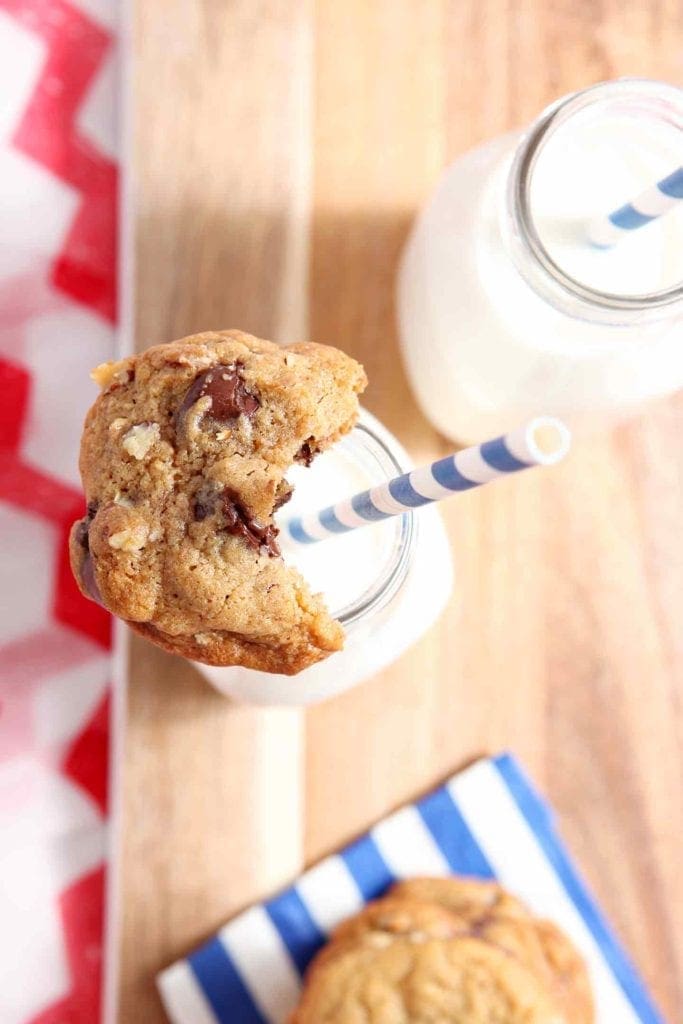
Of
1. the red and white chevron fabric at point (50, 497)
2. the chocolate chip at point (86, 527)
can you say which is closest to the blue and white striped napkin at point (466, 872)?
the red and white chevron fabric at point (50, 497)

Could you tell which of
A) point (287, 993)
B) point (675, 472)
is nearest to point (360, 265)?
point (675, 472)

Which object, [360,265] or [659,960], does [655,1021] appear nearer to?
[659,960]

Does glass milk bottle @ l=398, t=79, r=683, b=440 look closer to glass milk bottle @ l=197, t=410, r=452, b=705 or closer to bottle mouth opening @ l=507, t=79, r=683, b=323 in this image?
bottle mouth opening @ l=507, t=79, r=683, b=323

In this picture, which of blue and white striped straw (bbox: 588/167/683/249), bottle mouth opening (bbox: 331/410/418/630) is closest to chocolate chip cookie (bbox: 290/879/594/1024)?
bottle mouth opening (bbox: 331/410/418/630)

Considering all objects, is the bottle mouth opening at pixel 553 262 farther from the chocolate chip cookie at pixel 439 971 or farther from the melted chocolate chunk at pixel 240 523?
the chocolate chip cookie at pixel 439 971

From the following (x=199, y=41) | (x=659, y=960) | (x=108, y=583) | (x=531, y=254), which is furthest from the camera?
(x=659, y=960)

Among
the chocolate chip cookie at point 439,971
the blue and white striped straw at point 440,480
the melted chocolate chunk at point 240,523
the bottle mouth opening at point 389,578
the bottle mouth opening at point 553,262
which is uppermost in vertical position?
the bottle mouth opening at point 553,262
